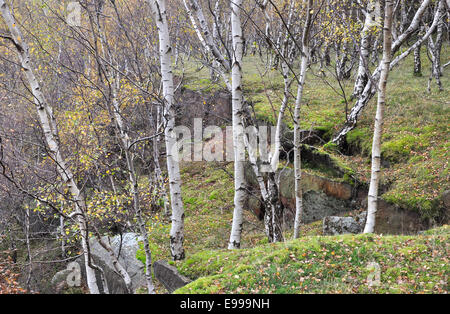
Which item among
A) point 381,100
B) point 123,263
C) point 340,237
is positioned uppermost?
point 381,100

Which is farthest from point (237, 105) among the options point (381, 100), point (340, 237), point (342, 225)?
point (342, 225)

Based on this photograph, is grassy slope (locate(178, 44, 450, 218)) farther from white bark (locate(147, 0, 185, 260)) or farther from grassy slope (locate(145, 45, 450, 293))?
white bark (locate(147, 0, 185, 260))

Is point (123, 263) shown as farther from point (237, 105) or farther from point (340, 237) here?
point (340, 237)

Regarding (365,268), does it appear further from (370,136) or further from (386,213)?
(370,136)

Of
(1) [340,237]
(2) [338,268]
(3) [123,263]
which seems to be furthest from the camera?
(3) [123,263]

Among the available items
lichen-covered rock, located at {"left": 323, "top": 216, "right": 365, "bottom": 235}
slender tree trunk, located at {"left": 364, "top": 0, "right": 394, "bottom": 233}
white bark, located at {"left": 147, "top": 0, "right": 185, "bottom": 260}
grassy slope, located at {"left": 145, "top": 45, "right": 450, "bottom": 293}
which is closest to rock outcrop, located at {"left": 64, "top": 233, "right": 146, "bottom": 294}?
grassy slope, located at {"left": 145, "top": 45, "right": 450, "bottom": 293}

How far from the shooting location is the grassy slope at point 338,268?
430 cm

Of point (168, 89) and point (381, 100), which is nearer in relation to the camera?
point (381, 100)

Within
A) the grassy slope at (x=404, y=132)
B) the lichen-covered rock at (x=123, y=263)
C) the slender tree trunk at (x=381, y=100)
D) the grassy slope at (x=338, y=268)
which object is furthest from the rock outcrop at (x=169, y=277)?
the grassy slope at (x=404, y=132)

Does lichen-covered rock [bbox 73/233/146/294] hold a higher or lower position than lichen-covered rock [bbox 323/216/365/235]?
lower

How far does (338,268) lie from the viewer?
4812mm

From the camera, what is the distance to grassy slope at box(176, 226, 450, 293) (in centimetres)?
430

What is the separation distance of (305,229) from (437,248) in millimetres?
4833

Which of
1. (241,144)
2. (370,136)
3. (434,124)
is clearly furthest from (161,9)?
(434,124)
